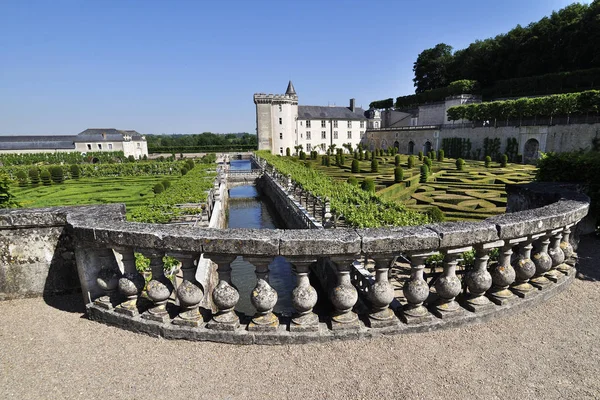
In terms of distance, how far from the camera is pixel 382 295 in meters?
3.13

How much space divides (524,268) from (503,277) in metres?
0.33

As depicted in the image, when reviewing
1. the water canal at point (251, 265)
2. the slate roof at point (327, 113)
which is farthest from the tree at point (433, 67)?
the water canal at point (251, 265)

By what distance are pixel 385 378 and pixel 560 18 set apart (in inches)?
2360

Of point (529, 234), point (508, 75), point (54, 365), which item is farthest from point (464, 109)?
point (54, 365)

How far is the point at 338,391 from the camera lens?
2.58 metres

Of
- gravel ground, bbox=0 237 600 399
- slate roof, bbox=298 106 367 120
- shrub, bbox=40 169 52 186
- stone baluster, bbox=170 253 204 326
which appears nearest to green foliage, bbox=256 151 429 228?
gravel ground, bbox=0 237 600 399

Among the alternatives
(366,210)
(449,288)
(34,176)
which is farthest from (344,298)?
(34,176)

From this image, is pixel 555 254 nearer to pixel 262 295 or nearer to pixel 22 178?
pixel 262 295

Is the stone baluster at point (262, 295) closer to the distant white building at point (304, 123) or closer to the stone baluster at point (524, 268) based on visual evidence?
the stone baluster at point (524, 268)

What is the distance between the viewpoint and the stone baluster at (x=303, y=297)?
10.0ft

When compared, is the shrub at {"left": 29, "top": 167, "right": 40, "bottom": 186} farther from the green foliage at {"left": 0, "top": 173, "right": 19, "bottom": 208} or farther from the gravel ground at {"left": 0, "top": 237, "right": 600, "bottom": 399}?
the gravel ground at {"left": 0, "top": 237, "right": 600, "bottom": 399}

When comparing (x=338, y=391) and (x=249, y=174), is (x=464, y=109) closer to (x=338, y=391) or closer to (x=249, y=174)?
(x=249, y=174)

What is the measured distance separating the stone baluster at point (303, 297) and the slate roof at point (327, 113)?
189 ft

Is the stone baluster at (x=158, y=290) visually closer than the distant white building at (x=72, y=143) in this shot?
Yes
